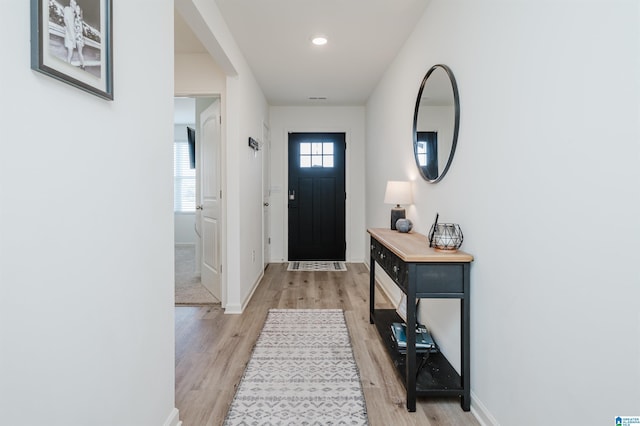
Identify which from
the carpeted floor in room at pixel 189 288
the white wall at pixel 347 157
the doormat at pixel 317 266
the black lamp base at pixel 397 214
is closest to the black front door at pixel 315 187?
the white wall at pixel 347 157

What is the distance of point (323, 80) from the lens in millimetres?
4246

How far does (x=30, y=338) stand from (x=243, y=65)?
3153 mm

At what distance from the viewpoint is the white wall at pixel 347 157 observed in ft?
18.2

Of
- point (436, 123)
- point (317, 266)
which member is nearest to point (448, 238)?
point (436, 123)

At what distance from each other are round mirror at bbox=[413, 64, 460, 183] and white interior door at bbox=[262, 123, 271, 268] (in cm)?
269

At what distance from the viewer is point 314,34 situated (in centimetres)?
299

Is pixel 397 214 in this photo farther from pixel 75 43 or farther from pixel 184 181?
pixel 184 181

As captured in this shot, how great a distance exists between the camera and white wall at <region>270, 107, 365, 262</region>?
5.56m

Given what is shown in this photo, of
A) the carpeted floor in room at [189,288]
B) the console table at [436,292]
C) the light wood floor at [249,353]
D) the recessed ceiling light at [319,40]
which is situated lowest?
the light wood floor at [249,353]

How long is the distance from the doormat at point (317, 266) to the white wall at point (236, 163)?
1.27 meters

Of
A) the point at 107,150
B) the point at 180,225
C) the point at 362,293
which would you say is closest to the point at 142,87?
the point at 107,150

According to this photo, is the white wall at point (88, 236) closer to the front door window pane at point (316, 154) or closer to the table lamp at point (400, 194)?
the table lamp at point (400, 194)

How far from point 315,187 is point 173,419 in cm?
430

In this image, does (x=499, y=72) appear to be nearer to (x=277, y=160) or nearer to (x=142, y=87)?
(x=142, y=87)
